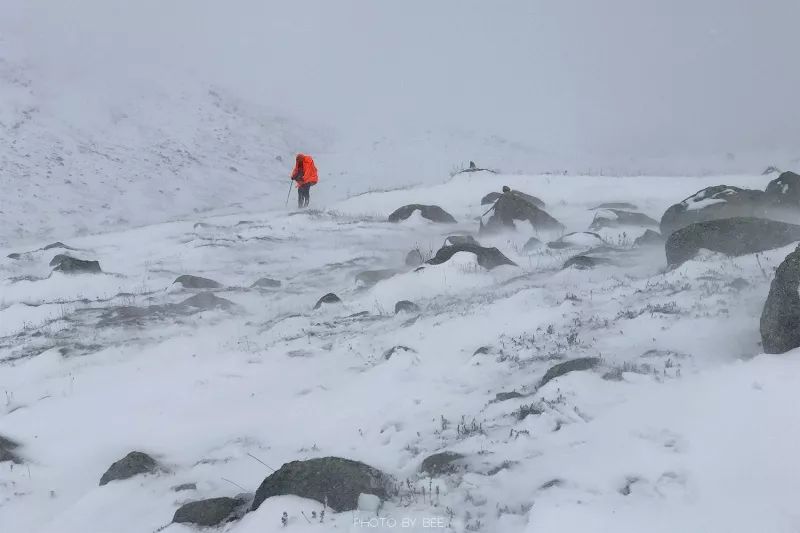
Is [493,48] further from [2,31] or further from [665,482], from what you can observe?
[665,482]

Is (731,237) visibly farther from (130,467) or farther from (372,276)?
(130,467)

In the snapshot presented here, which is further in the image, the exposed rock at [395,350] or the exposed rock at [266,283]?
the exposed rock at [266,283]

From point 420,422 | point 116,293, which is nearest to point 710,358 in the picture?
point 420,422

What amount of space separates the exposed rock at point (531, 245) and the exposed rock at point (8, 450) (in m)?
10.9

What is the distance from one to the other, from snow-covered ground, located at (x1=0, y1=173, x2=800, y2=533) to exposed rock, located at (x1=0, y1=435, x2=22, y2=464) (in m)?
0.12

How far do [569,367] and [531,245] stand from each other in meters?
9.28

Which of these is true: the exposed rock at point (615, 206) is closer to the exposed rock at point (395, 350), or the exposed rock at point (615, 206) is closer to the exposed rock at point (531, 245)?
the exposed rock at point (531, 245)

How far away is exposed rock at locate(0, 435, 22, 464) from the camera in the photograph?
267 inches

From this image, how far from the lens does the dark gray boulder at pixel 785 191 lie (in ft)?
47.8

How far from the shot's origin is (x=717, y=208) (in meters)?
14.5

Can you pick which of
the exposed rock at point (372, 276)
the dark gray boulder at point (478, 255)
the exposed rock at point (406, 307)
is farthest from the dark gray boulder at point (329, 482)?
the exposed rock at point (372, 276)

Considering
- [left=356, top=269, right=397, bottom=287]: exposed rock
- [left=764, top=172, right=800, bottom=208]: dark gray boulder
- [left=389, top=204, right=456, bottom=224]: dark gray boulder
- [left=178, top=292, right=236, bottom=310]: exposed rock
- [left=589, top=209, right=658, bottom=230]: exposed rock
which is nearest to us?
[left=178, top=292, right=236, bottom=310]: exposed rock

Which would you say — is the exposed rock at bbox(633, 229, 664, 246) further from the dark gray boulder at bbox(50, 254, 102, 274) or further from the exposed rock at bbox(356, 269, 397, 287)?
the dark gray boulder at bbox(50, 254, 102, 274)

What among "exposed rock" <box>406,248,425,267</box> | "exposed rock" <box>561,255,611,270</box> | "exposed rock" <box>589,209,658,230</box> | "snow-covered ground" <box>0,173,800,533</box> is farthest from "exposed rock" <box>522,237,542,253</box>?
"exposed rock" <box>561,255,611,270</box>
